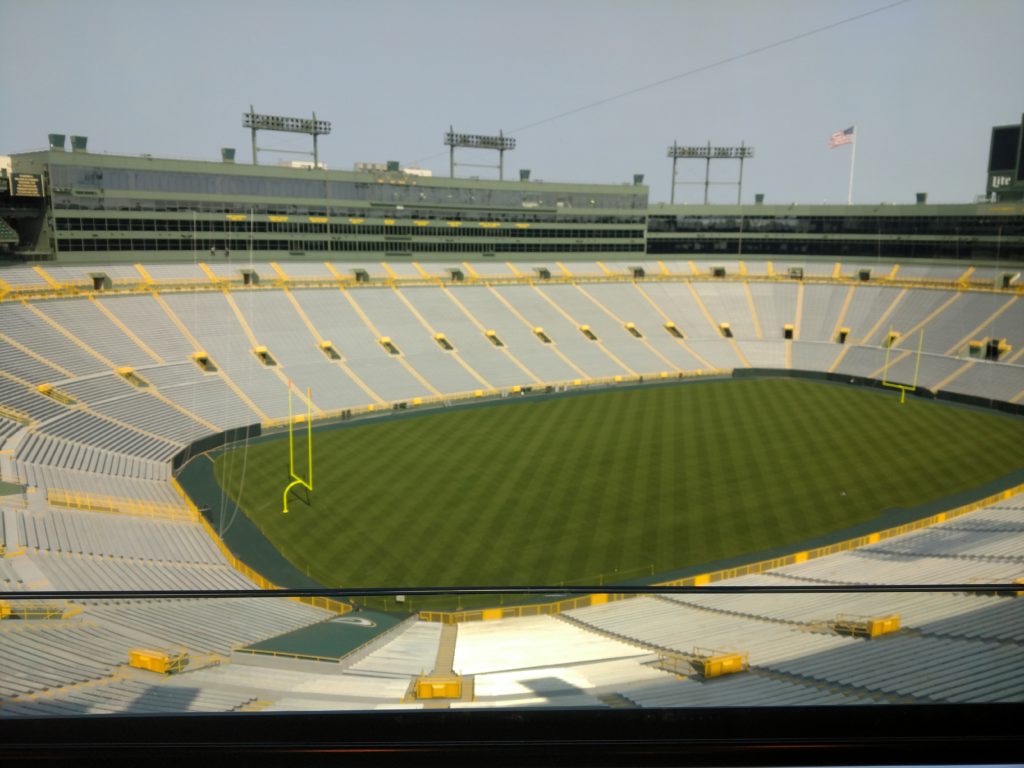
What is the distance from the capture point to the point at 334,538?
48.2 feet

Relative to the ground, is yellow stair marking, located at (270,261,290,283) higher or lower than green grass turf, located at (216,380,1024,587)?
higher

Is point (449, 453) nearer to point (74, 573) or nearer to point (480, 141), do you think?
point (74, 573)

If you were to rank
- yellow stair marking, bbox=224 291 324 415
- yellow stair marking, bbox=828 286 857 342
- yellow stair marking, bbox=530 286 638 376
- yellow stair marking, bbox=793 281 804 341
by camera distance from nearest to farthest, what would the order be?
yellow stair marking, bbox=224 291 324 415 < yellow stair marking, bbox=530 286 638 376 < yellow stair marking, bbox=828 286 857 342 < yellow stair marking, bbox=793 281 804 341

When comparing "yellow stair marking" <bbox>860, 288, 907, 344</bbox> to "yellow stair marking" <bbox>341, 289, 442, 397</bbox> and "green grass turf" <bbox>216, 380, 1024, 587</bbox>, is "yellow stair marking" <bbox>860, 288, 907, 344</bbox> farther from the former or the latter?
"yellow stair marking" <bbox>341, 289, 442, 397</bbox>

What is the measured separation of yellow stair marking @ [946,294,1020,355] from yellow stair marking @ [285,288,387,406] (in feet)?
77.2

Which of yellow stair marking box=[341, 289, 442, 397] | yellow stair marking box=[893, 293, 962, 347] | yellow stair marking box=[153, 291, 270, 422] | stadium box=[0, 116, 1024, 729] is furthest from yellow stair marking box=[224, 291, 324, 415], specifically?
yellow stair marking box=[893, 293, 962, 347]

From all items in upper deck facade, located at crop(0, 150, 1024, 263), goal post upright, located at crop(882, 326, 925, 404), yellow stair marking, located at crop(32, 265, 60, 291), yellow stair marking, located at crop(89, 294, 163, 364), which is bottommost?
goal post upright, located at crop(882, 326, 925, 404)

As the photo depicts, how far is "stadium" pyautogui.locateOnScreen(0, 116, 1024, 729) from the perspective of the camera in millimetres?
3848

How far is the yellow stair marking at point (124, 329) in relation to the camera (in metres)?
24.7

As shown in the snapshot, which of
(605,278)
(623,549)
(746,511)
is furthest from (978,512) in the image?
(605,278)

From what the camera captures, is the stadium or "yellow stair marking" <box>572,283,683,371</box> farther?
"yellow stair marking" <box>572,283,683,371</box>

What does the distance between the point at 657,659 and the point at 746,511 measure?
1297 centimetres

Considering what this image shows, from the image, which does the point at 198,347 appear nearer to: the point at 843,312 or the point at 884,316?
the point at 843,312

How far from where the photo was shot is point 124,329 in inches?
991
